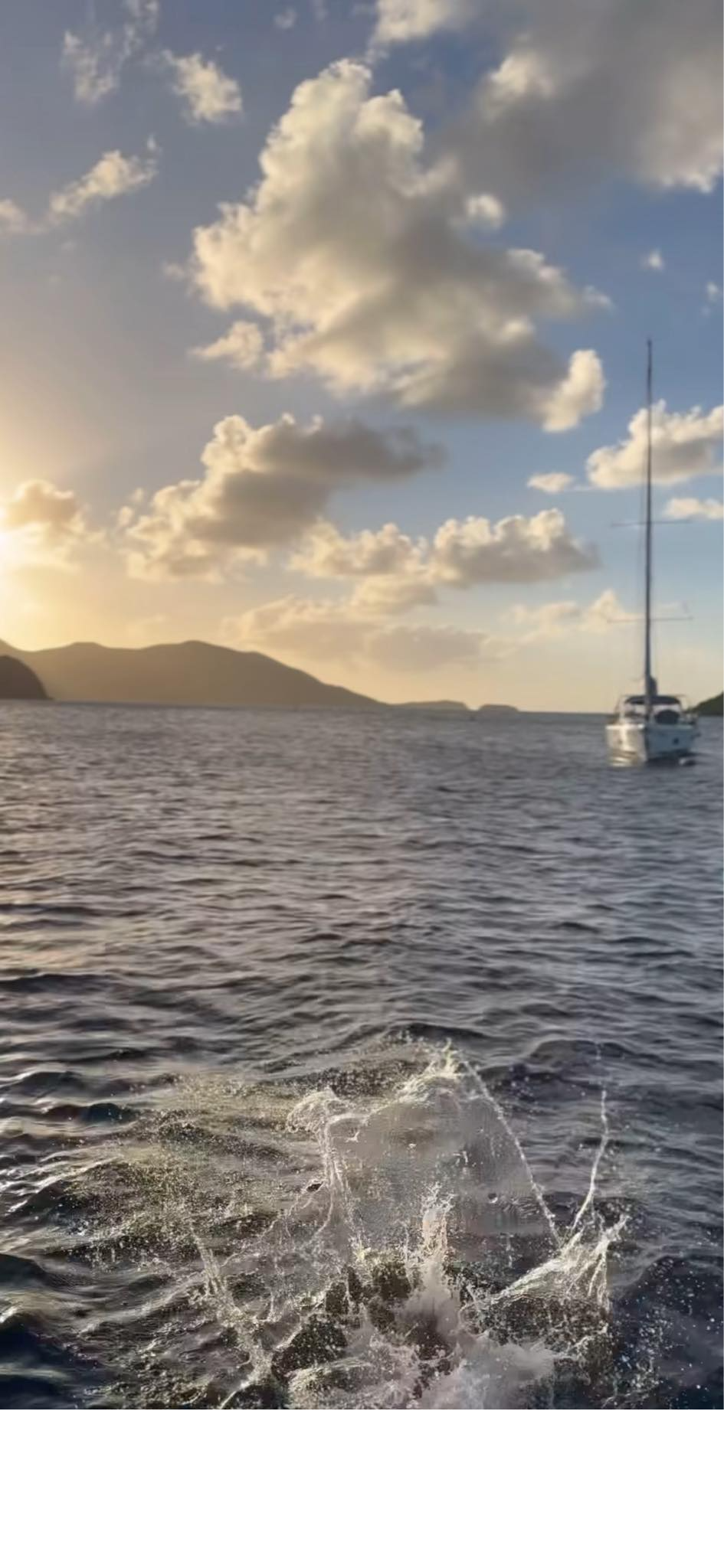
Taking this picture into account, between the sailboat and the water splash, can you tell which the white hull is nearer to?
the sailboat

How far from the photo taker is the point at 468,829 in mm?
20266

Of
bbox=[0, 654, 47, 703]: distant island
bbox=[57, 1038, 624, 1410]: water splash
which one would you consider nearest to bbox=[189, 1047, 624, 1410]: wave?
bbox=[57, 1038, 624, 1410]: water splash

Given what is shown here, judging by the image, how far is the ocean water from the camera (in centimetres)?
359

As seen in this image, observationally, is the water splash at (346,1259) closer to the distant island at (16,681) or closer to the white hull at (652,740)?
the distant island at (16,681)

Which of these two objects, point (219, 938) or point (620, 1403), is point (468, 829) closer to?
point (219, 938)

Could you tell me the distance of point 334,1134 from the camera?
5547mm

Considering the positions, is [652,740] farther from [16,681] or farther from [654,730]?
[16,681]

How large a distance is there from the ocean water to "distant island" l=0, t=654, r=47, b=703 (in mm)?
141

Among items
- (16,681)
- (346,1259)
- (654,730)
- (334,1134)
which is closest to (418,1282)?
(346,1259)

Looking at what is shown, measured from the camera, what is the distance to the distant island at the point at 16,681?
16.2 ft

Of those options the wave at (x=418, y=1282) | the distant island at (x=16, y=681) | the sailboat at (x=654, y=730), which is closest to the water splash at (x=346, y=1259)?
the wave at (x=418, y=1282)

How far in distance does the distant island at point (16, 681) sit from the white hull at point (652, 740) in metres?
34.7
